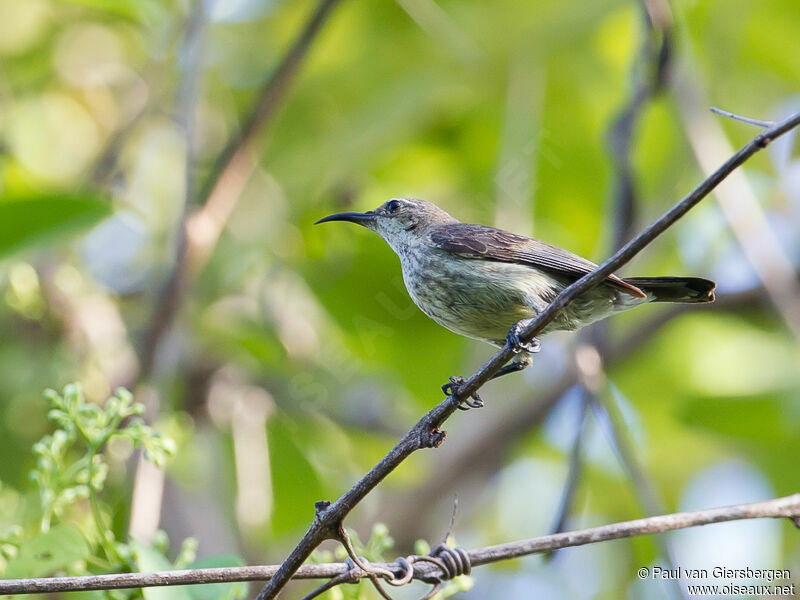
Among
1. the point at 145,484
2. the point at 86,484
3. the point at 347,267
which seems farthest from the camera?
the point at 347,267

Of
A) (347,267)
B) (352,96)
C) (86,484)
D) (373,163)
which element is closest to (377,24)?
(352,96)

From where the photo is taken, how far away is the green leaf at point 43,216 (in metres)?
3.05

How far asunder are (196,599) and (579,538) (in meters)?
0.92

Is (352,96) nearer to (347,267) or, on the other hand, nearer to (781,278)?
(347,267)

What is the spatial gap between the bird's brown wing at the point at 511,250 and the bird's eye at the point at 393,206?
64cm

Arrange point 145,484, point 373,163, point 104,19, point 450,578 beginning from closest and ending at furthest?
point 450,578, point 145,484, point 373,163, point 104,19

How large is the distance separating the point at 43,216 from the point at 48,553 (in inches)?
51.5

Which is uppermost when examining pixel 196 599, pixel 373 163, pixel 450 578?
pixel 373 163

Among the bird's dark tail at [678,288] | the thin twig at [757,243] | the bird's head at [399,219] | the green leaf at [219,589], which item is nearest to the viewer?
the green leaf at [219,589]

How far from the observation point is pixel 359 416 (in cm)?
563

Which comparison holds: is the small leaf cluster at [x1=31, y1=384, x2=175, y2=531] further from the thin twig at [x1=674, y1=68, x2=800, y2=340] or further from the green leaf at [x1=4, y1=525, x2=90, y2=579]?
the thin twig at [x1=674, y1=68, x2=800, y2=340]

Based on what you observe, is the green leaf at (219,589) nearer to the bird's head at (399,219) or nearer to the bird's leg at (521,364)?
the bird's leg at (521,364)

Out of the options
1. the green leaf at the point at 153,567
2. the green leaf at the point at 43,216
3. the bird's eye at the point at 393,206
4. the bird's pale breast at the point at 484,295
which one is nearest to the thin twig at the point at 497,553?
the green leaf at the point at 153,567

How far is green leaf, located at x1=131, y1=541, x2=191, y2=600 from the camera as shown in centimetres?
203
